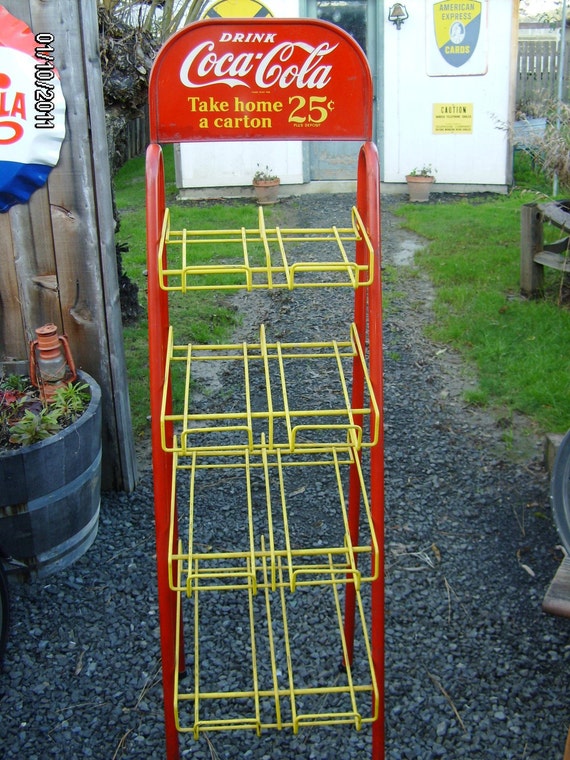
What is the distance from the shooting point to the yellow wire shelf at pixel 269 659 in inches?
114

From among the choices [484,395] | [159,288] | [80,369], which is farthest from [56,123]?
[484,395]

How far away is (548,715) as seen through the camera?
9.31ft

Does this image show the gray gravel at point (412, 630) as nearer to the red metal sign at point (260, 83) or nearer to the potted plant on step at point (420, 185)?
the red metal sign at point (260, 83)

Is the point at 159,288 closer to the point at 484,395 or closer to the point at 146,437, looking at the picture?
the point at 146,437

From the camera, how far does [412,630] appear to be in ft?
10.7

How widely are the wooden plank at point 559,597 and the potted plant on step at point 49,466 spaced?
6.42ft

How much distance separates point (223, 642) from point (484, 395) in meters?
2.62

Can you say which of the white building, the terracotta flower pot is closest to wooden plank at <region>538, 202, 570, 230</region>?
the white building

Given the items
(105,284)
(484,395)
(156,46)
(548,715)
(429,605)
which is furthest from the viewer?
(156,46)

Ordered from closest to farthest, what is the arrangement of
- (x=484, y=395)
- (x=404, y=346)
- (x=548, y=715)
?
(x=548, y=715)
(x=484, y=395)
(x=404, y=346)

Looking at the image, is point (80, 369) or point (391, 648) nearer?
point (391, 648)

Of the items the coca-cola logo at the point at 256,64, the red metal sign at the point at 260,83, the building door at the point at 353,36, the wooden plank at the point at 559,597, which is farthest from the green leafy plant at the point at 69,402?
the building door at the point at 353,36

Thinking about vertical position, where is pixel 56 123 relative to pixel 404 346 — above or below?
above
